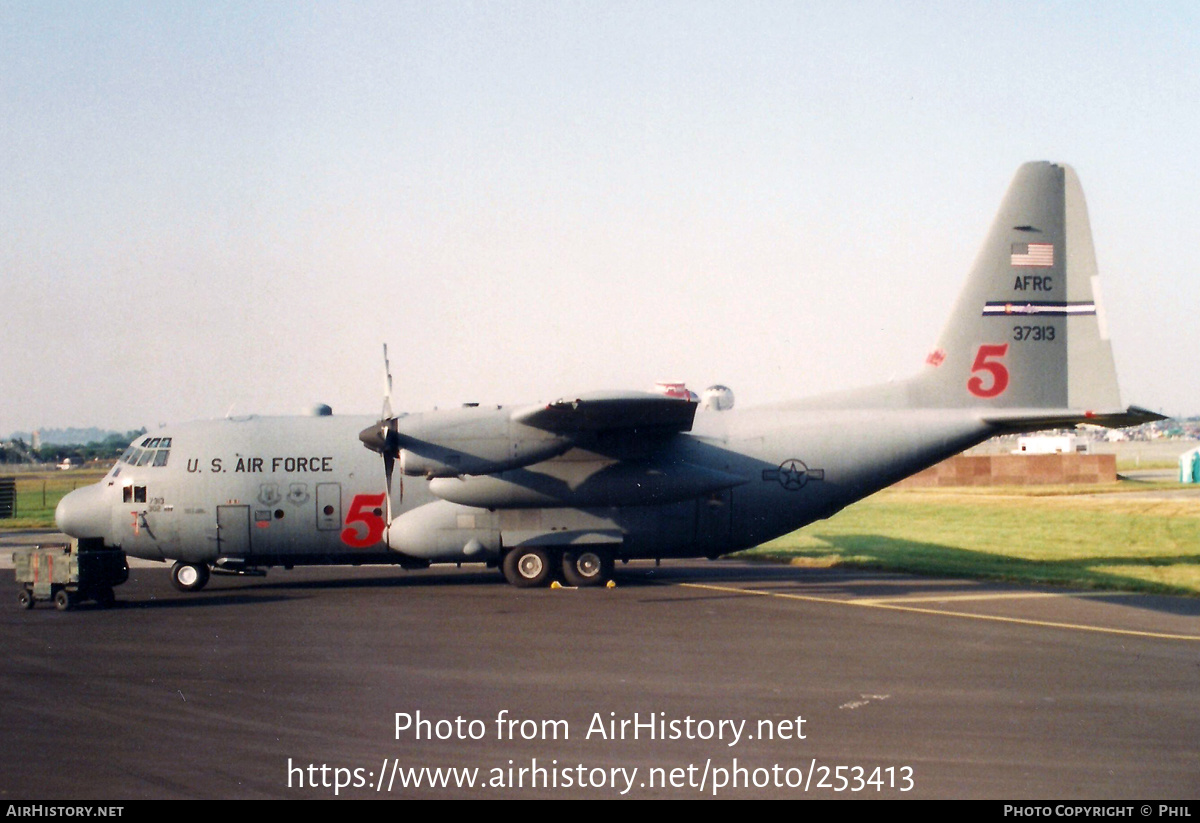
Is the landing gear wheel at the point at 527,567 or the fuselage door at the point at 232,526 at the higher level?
the fuselage door at the point at 232,526

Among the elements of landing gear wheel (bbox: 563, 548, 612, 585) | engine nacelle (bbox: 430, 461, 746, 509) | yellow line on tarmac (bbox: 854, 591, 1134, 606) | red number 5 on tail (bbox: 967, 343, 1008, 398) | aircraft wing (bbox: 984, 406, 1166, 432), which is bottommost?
yellow line on tarmac (bbox: 854, 591, 1134, 606)

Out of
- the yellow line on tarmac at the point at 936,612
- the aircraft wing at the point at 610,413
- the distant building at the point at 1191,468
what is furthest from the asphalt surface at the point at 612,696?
the distant building at the point at 1191,468

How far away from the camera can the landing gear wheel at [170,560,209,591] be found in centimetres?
1892

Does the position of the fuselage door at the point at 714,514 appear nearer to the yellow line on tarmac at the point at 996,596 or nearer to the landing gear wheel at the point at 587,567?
the landing gear wheel at the point at 587,567

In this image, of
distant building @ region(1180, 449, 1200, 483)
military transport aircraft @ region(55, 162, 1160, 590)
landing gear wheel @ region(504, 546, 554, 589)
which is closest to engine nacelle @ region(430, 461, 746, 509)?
military transport aircraft @ region(55, 162, 1160, 590)

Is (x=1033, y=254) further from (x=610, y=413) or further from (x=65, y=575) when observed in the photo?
(x=65, y=575)

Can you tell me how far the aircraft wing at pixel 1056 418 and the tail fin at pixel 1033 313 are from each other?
1.10ft

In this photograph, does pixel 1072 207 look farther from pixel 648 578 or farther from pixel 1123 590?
pixel 648 578

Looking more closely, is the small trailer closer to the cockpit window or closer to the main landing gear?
the cockpit window

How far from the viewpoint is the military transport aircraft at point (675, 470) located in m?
18.2

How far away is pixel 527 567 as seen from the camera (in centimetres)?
1850

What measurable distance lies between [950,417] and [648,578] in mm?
6735

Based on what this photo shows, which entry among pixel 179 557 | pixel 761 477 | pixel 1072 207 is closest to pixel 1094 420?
pixel 1072 207

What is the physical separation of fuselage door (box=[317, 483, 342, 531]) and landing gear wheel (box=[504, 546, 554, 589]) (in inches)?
131
